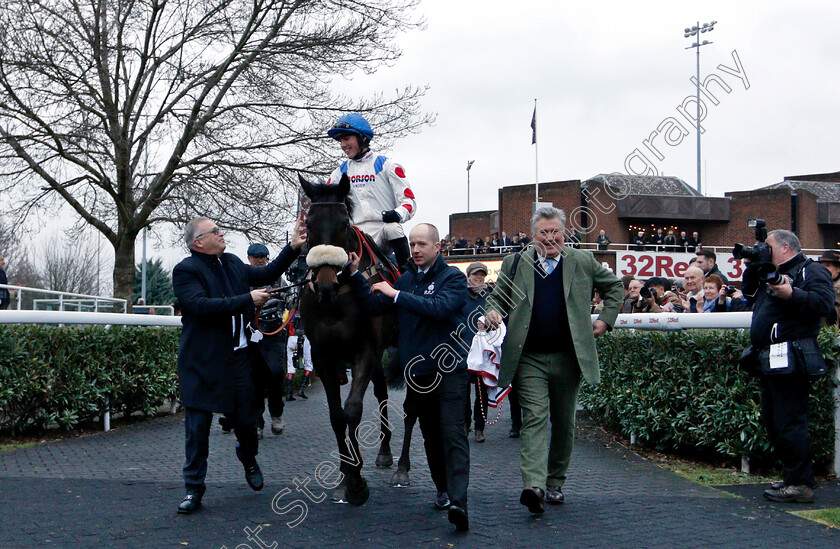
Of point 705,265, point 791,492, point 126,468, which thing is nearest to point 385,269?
point 126,468

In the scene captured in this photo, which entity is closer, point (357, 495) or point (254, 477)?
point (357, 495)

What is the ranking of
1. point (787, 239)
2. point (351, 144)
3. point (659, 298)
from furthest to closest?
point (659, 298) < point (351, 144) < point (787, 239)

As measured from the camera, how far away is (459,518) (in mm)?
4793

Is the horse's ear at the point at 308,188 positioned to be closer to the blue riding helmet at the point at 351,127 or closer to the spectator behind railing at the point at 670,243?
the blue riding helmet at the point at 351,127

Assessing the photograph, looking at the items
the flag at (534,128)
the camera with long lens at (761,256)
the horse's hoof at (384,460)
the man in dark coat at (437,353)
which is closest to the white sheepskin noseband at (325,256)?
the man in dark coat at (437,353)

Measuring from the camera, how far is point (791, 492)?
223 inches

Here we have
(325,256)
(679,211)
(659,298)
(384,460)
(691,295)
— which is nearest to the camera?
(325,256)

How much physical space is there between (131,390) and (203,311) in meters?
4.62

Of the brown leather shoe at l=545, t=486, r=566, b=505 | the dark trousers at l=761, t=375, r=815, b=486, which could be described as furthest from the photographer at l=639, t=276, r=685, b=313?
the brown leather shoe at l=545, t=486, r=566, b=505

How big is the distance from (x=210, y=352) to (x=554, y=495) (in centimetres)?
264

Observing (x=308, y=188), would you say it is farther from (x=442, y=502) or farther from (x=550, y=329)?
(x=442, y=502)

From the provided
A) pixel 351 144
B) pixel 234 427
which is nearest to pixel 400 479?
pixel 234 427

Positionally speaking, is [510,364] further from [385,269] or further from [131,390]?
[131,390]

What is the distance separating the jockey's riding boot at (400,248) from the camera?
7.16m
